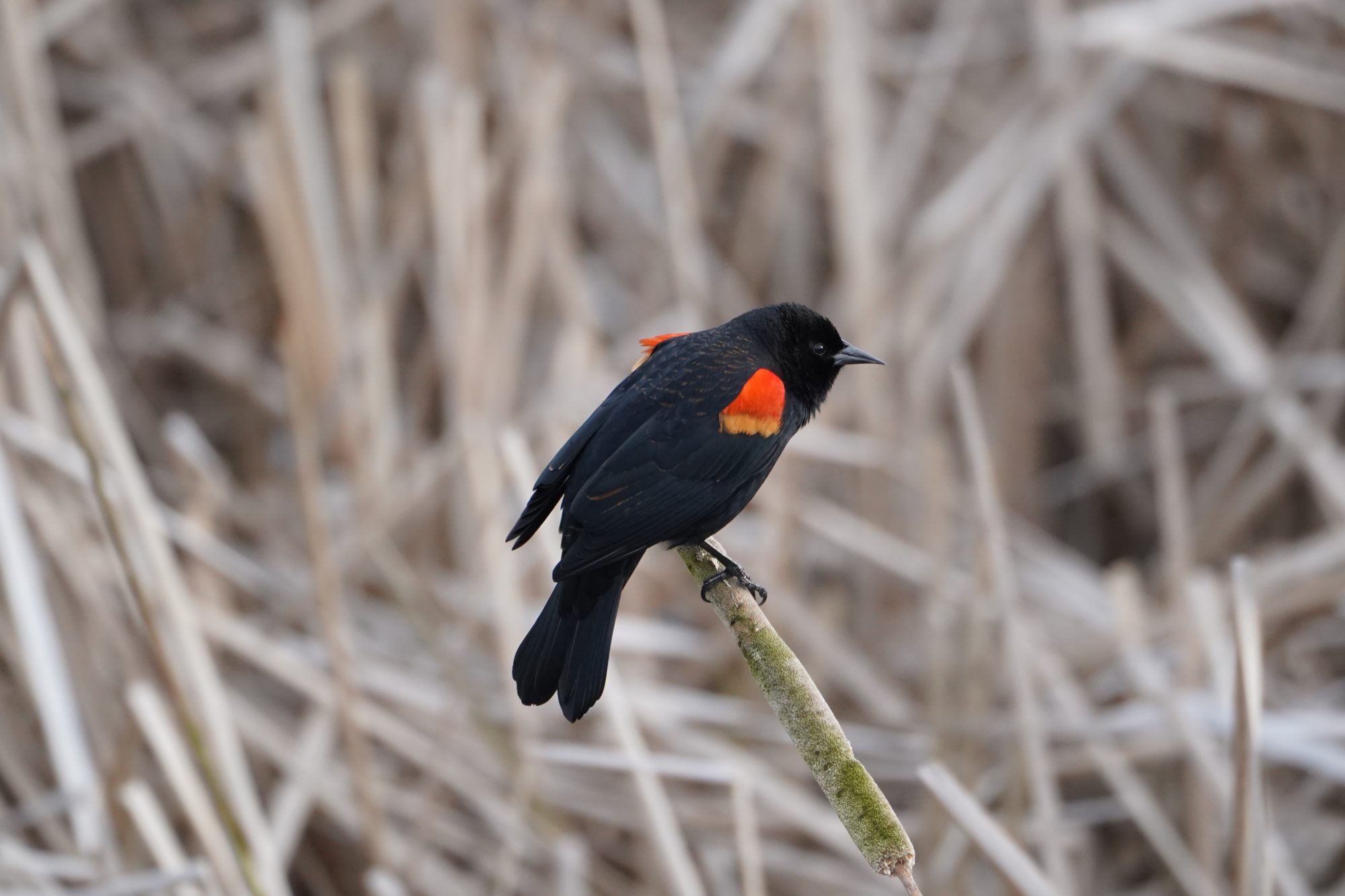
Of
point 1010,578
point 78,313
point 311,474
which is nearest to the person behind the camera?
point 1010,578

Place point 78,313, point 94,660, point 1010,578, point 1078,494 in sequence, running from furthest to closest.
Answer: point 1078,494 < point 78,313 < point 94,660 < point 1010,578

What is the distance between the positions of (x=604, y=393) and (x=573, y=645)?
4.66ft

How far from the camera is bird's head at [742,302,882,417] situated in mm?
1428

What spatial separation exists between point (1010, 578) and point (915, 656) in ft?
3.42

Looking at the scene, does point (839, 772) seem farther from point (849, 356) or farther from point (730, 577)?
point (849, 356)

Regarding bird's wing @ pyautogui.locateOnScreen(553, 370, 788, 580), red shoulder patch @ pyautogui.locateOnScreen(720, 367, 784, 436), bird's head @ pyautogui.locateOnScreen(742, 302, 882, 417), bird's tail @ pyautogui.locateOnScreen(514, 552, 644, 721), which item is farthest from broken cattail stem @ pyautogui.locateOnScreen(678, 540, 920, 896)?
bird's head @ pyautogui.locateOnScreen(742, 302, 882, 417)

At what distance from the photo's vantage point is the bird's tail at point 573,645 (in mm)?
1032

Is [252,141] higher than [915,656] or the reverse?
higher

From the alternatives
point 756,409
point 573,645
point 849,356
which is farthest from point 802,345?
point 573,645

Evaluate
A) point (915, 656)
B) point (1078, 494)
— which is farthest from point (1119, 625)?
point (1078, 494)

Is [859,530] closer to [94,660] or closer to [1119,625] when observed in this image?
[1119,625]

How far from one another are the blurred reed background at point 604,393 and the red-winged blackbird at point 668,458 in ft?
1.34

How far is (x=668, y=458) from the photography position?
1.30 metres

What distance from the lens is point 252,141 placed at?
Result: 8.95ft
